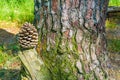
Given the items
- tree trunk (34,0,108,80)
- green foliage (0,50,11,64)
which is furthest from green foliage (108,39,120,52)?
tree trunk (34,0,108,80)

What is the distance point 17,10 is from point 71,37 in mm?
3335

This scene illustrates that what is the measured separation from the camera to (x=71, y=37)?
10.2 feet

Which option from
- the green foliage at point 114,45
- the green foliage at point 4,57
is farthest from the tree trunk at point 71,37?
the green foliage at point 114,45

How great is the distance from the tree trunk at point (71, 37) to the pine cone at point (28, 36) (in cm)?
22

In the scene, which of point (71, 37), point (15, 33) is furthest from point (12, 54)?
point (71, 37)

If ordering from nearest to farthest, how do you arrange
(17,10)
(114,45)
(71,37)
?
(71,37)
(114,45)
(17,10)

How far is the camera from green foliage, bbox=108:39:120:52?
4.83 meters

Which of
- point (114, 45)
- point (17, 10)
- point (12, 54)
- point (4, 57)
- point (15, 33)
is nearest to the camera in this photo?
point (4, 57)

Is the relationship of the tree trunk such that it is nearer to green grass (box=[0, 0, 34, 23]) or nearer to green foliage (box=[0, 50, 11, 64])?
green foliage (box=[0, 50, 11, 64])

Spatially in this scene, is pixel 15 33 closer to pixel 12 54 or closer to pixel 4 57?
pixel 12 54

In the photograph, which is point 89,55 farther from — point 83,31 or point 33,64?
point 33,64

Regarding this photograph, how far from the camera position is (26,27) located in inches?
116

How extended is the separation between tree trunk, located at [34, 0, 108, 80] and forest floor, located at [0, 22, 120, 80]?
397 millimetres

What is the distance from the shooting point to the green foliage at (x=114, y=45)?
4832mm
